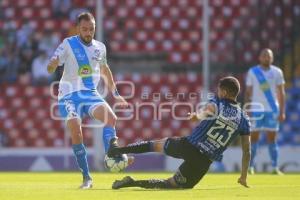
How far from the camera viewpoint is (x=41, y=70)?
21.1 m

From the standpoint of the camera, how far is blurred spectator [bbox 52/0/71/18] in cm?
2223

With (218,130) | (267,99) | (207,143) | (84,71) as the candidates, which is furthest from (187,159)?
(267,99)

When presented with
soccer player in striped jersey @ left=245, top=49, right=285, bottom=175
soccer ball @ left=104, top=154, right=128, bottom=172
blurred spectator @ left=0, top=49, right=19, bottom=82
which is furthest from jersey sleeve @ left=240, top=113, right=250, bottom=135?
blurred spectator @ left=0, top=49, right=19, bottom=82

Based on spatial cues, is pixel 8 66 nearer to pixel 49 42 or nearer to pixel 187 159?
pixel 49 42

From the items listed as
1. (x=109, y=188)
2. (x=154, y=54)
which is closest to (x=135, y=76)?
(x=154, y=54)

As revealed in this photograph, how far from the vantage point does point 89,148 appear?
64.2 ft

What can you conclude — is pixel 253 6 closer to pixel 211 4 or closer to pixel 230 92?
pixel 211 4

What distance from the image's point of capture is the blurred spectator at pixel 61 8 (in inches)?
875

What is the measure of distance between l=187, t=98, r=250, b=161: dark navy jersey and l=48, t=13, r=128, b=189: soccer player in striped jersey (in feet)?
3.62

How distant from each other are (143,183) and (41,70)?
11660 mm

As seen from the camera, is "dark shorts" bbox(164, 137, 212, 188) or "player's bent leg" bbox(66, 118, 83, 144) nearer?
"dark shorts" bbox(164, 137, 212, 188)

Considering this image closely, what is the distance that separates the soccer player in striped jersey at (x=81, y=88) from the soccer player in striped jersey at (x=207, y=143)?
573 millimetres

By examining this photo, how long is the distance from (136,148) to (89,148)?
9.90 meters

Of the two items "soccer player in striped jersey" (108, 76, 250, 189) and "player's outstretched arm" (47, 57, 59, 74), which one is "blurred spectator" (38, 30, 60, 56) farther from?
"soccer player in striped jersey" (108, 76, 250, 189)
